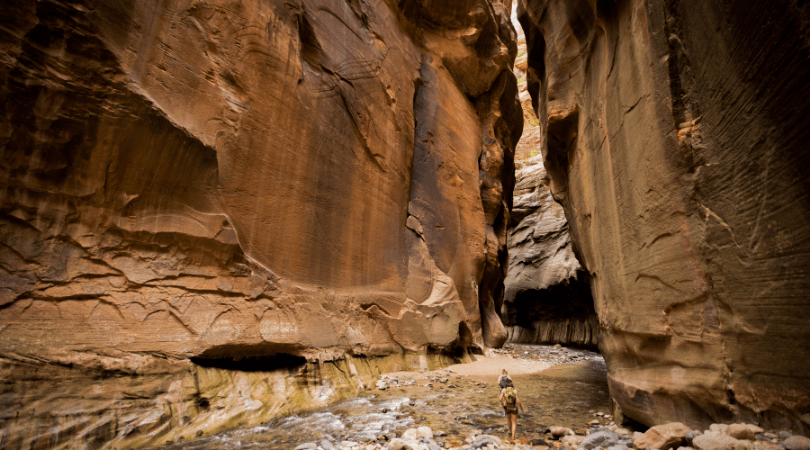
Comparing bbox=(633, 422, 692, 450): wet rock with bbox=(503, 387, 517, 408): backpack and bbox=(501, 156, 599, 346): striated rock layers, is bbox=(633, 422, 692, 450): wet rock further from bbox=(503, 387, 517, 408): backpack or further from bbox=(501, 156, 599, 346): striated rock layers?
bbox=(501, 156, 599, 346): striated rock layers

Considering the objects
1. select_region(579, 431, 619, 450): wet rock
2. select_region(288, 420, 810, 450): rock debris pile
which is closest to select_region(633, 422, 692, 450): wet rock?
select_region(288, 420, 810, 450): rock debris pile

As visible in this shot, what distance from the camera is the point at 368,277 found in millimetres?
9922

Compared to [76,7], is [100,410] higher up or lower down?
lower down

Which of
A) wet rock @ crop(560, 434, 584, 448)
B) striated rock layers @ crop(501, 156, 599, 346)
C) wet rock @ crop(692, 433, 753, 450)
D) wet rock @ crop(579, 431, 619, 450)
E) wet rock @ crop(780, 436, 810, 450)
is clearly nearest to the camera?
wet rock @ crop(780, 436, 810, 450)

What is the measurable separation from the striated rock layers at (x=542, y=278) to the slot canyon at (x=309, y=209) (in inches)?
552

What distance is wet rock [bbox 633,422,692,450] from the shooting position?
3.56 m

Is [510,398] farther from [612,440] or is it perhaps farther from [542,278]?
[542,278]

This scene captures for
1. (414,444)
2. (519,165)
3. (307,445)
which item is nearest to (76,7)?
(307,445)

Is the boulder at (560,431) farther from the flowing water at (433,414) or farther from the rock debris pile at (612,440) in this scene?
the flowing water at (433,414)

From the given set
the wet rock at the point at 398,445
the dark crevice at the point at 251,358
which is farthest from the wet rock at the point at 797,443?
the dark crevice at the point at 251,358

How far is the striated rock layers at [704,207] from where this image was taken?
3.04m

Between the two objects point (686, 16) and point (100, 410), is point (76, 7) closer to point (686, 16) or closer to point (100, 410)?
point (100, 410)

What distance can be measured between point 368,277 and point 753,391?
761 centimetres

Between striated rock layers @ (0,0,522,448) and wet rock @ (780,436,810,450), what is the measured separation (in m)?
6.01
